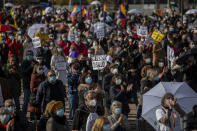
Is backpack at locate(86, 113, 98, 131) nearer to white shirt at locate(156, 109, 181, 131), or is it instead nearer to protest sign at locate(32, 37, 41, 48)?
white shirt at locate(156, 109, 181, 131)

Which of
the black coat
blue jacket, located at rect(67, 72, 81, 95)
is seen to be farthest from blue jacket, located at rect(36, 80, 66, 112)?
the black coat

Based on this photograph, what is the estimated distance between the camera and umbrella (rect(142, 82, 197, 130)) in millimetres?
8506

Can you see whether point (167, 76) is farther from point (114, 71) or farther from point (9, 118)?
point (9, 118)

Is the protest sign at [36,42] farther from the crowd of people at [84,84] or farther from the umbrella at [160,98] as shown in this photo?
the umbrella at [160,98]

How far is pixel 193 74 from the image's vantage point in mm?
11797

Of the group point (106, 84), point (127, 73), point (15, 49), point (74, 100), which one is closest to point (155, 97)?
point (106, 84)

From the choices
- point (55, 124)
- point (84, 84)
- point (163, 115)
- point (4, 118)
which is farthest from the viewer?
point (84, 84)

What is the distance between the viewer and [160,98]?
8.68 metres

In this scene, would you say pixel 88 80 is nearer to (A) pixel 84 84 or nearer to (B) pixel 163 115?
(A) pixel 84 84

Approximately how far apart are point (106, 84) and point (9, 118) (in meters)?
3.05

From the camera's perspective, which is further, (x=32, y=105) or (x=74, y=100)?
(x=74, y=100)

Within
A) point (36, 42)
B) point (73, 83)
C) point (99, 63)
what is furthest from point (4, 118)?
point (36, 42)

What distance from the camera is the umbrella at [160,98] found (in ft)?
27.9

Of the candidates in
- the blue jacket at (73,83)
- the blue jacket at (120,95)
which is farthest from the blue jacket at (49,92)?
the blue jacket at (73,83)
